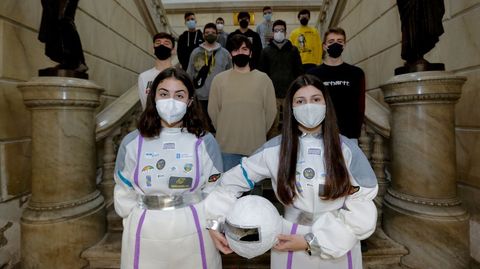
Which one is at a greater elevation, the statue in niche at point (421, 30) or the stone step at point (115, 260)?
the statue in niche at point (421, 30)

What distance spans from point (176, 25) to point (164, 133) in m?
9.26

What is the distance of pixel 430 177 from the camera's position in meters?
2.33

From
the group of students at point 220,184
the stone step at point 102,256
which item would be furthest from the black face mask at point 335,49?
the stone step at point 102,256

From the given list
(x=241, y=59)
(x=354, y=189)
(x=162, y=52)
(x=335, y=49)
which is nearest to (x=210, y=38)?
(x=162, y=52)

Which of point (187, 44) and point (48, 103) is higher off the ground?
point (187, 44)

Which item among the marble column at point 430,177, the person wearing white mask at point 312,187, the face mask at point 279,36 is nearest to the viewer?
the person wearing white mask at point 312,187

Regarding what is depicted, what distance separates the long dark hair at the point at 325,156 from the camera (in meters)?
1.38

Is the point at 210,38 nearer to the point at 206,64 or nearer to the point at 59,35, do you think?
the point at 206,64

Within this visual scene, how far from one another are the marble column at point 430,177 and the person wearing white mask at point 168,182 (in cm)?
182

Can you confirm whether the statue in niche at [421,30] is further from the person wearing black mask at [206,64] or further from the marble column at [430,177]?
the person wearing black mask at [206,64]

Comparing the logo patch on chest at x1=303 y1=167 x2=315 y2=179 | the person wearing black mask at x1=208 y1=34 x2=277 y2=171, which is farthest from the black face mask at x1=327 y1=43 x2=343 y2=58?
the logo patch on chest at x1=303 y1=167 x2=315 y2=179

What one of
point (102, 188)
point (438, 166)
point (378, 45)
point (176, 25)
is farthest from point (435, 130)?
point (176, 25)

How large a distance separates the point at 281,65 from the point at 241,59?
4.00 feet

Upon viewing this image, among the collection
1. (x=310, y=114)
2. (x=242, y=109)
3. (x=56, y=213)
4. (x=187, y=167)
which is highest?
(x=242, y=109)
